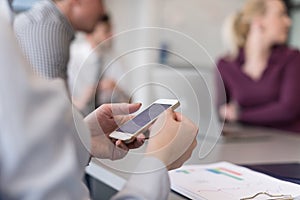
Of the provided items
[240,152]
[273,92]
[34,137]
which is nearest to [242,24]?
[273,92]

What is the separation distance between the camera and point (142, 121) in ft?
2.31

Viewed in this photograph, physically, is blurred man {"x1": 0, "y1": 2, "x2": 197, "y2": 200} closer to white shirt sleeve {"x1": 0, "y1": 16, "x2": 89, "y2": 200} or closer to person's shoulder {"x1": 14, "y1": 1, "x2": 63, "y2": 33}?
white shirt sleeve {"x1": 0, "y1": 16, "x2": 89, "y2": 200}

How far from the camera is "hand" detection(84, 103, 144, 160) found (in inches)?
29.4

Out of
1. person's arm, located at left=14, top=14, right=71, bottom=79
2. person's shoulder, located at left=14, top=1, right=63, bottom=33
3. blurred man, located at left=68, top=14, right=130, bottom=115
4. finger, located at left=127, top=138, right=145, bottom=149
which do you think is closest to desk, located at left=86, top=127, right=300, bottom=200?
finger, located at left=127, top=138, right=145, bottom=149

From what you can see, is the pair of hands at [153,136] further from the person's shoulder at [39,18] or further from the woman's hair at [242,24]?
the woman's hair at [242,24]

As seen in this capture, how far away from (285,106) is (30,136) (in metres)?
1.75

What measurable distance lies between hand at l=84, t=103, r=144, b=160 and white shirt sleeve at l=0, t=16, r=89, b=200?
188mm

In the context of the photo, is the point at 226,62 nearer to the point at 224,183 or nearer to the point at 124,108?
the point at 224,183

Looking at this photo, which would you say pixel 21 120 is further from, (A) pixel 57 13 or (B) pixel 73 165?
(A) pixel 57 13

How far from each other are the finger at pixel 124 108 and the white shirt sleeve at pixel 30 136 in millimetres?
204

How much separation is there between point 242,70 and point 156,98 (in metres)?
1.63

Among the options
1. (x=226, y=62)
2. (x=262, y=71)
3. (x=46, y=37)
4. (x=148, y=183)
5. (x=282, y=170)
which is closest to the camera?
(x=148, y=183)

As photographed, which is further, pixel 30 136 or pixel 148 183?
pixel 148 183

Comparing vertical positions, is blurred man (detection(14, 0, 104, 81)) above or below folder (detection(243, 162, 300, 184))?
above
